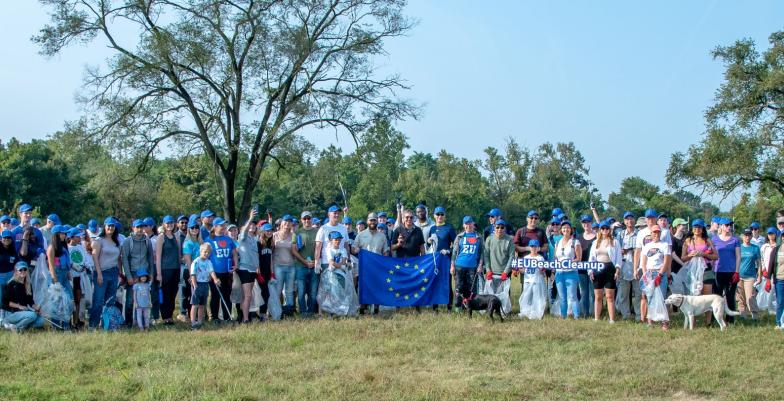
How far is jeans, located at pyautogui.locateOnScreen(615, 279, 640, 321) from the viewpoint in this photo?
13.3 metres

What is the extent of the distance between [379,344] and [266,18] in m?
15.4

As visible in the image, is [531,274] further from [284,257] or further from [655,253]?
[284,257]

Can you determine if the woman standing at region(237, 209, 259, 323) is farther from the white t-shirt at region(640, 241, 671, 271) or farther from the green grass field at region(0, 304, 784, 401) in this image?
the white t-shirt at region(640, 241, 671, 271)

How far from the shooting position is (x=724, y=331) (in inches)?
463

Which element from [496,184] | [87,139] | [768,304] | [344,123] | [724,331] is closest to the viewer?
[724,331]

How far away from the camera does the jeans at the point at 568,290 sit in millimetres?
13141

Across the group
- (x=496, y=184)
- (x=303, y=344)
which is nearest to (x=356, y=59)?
(x=303, y=344)

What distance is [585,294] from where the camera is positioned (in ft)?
44.0

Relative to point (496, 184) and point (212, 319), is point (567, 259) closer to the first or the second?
point (212, 319)

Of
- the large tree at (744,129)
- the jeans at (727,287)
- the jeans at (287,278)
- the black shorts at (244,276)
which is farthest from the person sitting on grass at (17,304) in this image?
the large tree at (744,129)

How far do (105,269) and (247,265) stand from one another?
2170 millimetres

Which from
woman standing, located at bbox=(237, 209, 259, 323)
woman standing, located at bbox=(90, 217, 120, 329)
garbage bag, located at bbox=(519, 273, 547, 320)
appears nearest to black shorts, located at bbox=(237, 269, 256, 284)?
woman standing, located at bbox=(237, 209, 259, 323)

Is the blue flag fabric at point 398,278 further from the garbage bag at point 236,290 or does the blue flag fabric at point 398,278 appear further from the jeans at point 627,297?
the jeans at point 627,297

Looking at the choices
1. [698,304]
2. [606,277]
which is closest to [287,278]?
[606,277]
